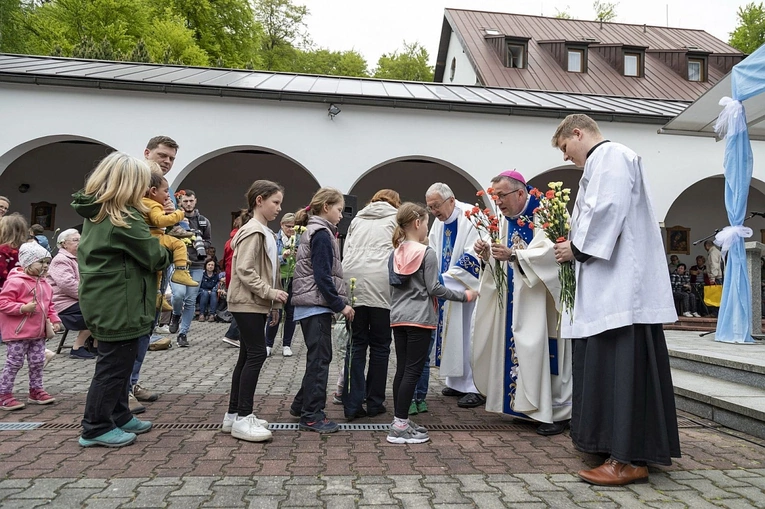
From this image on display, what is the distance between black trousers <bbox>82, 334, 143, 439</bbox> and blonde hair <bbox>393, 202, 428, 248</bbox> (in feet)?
6.45

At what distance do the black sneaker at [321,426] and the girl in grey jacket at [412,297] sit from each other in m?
0.41

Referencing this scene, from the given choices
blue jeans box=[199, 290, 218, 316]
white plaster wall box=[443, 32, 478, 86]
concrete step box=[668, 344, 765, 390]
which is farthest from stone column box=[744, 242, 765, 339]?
white plaster wall box=[443, 32, 478, 86]

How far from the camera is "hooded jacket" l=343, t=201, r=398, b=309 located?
4477 millimetres

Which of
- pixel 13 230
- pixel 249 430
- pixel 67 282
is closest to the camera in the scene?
pixel 249 430

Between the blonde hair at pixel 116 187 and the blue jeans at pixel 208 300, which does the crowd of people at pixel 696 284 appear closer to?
the blue jeans at pixel 208 300

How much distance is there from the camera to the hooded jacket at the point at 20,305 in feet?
15.0

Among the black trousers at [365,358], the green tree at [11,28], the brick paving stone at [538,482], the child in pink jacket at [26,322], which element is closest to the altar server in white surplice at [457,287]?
the black trousers at [365,358]

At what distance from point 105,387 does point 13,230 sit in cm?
270

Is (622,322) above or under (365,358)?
above

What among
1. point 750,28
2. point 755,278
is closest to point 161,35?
point 755,278

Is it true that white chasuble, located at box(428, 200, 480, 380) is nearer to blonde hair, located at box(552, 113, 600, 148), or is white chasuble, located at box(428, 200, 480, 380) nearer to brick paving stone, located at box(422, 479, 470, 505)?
blonde hair, located at box(552, 113, 600, 148)

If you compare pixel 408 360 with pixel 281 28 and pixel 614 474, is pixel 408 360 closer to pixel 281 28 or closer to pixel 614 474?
pixel 614 474

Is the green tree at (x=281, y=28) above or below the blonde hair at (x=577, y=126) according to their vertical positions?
above

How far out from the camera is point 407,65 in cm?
3650
